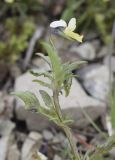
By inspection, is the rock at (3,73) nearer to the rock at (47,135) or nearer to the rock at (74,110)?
the rock at (74,110)

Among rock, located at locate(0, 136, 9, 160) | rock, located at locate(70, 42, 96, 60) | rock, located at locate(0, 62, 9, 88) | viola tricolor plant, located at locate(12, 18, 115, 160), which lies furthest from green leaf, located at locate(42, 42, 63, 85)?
rock, located at locate(70, 42, 96, 60)

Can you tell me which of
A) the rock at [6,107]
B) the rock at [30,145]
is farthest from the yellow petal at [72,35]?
the rock at [6,107]

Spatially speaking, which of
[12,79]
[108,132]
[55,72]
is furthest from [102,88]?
[55,72]

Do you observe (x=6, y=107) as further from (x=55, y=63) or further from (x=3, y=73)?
(x=55, y=63)

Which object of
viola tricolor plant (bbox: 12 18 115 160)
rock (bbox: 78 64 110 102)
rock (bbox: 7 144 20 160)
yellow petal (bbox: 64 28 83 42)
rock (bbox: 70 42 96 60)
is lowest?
rock (bbox: 7 144 20 160)

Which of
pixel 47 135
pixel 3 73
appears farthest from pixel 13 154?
pixel 3 73

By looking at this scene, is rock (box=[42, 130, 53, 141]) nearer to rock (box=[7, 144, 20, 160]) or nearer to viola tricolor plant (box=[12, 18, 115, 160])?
rock (box=[7, 144, 20, 160])

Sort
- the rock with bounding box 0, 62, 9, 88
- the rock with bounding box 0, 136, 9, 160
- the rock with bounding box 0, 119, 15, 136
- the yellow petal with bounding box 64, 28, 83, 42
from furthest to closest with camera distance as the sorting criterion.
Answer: the rock with bounding box 0, 62, 9, 88 < the rock with bounding box 0, 119, 15, 136 < the rock with bounding box 0, 136, 9, 160 < the yellow petal with bounding box 64, 28, 83, 42
